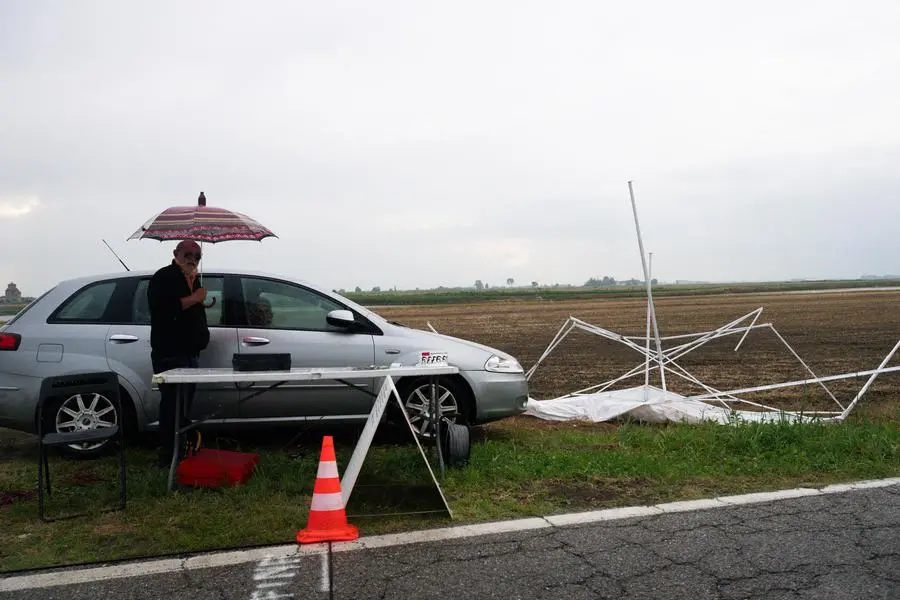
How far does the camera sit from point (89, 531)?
4.34 metres

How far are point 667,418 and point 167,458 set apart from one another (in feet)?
16.0

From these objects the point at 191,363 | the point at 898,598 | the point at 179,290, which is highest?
the point at 179,290

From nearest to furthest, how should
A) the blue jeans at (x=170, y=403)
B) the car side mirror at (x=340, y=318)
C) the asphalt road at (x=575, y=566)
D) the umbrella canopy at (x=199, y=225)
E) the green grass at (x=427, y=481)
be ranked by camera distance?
the asphalt road at (x=575, y=566) < the green grass at (x=427, y=481) < the blue jeans at (x=170, y=403) < the umbrella canopy at (x=199, y=225) < the car side mirror at (x=340, y=318)

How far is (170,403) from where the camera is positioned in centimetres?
540

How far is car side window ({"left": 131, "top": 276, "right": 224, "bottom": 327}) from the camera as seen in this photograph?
20.7ft

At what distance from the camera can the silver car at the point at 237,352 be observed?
6.08 m

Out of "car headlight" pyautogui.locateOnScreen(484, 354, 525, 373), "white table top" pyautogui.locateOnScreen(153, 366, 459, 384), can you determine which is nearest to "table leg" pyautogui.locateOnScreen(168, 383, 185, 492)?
"white table top" pyautogui.locateOnScreen(153, 366, 459, 384)

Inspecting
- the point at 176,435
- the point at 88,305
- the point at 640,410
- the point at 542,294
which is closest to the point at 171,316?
the point at 176,435

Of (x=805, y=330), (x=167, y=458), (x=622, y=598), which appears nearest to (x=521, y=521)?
(x=622, y=598)

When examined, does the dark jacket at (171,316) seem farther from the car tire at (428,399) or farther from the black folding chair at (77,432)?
the car tire at (428,399)

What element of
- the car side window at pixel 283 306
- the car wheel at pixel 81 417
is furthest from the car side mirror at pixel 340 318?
the car wheel at pixel 81 417

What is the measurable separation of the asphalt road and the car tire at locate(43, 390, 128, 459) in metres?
2.53

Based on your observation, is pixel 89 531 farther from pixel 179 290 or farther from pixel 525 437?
pixel 525 437

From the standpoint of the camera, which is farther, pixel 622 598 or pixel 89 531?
pixel 89 531
